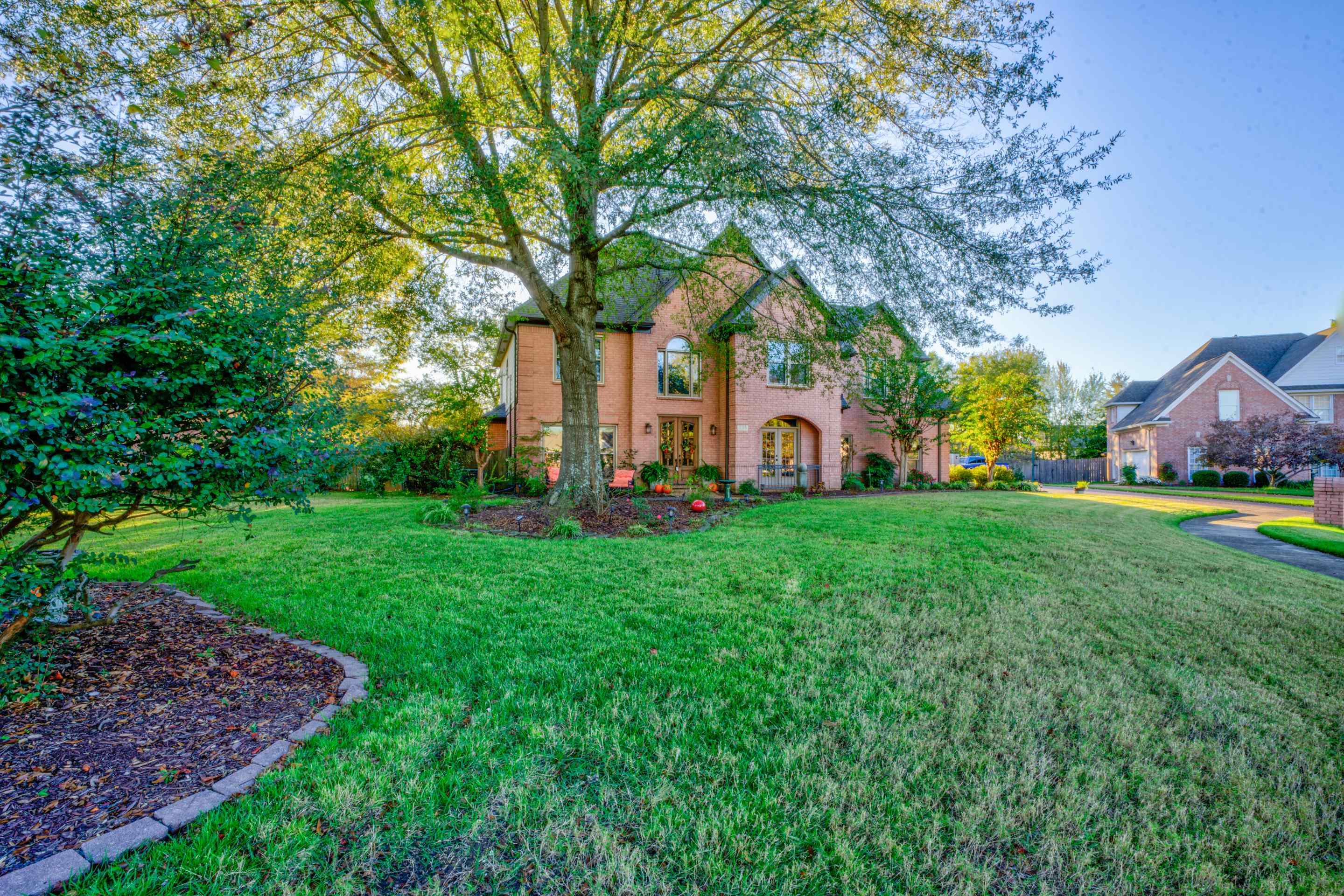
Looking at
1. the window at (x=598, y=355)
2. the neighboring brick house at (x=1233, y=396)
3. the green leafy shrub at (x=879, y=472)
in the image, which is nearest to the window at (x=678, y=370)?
the window at (x=598, y=355)

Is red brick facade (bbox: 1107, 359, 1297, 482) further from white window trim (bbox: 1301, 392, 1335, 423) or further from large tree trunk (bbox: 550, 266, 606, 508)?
large tree trunk (bbox: 550, 266, 606, 508)

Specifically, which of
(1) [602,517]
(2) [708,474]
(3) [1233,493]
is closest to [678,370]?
(2) [708,474]

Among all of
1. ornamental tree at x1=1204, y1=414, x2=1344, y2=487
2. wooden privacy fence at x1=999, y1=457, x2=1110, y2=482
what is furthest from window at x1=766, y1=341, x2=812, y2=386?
wooden privacy fence at x1=999, y1=457, x2=1110, y2=482

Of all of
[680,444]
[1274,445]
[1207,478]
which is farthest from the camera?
[1207,478]

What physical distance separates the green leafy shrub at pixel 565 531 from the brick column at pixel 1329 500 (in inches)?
558

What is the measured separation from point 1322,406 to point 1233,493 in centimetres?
1355

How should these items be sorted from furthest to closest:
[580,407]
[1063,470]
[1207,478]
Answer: [1063,470]
[1207,478]
[580,407]

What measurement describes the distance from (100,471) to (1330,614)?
30.2 feet

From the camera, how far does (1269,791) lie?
246 centimetres

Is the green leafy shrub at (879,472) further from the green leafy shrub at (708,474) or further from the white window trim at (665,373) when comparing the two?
the white window trim at (665,373)

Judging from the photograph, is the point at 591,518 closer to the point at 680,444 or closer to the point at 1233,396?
the point at 680,444

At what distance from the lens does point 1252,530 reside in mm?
10422

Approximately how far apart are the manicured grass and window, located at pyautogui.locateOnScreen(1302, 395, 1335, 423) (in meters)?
21.7

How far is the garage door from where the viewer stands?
1043 inches
